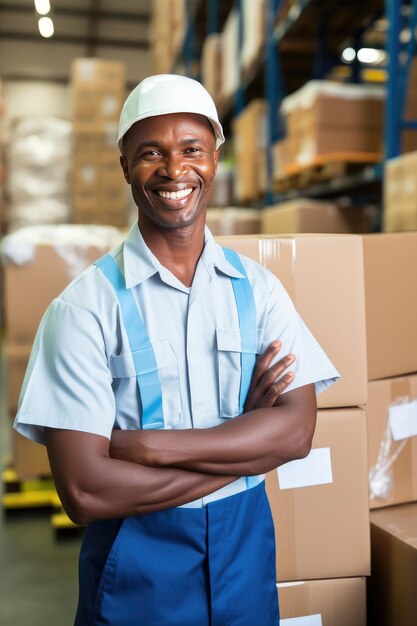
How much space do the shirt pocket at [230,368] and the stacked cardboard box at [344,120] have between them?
266cm

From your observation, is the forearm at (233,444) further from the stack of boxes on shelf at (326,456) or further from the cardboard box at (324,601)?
the cardboard box at (324,601)

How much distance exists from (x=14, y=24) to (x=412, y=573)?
15.3 meters

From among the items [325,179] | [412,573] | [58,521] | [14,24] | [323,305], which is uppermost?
[14,24]

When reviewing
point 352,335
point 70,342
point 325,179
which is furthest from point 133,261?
point 325,179

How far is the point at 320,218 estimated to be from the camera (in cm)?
401

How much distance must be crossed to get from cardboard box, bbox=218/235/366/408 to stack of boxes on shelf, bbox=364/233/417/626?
0.11m

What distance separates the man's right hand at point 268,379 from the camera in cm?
141

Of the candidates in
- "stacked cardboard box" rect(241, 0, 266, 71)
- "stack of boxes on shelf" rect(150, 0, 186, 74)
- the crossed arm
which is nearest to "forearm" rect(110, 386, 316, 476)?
the crossed arm

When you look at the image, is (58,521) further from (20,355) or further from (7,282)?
(7,282)

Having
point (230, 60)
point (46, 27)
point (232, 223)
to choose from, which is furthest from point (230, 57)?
point (46, 27)

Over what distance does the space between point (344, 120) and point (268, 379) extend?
2.76 metres

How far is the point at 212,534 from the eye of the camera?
1.36m

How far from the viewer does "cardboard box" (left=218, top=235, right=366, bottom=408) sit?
179cm

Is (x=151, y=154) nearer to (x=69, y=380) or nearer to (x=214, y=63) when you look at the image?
(x=69, y=380)
